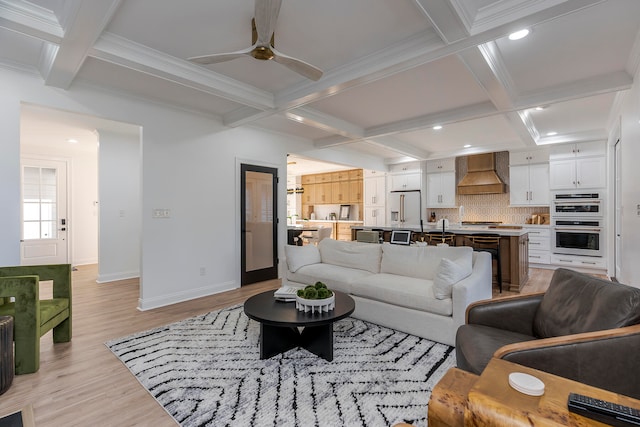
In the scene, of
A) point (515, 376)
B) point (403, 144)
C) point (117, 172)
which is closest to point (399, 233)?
point (403, 144)

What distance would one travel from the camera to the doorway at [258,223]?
507 centimetres

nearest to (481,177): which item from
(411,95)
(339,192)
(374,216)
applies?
(374,216)

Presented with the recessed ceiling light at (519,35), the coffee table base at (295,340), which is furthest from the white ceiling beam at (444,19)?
the coffee table base at (295,340)

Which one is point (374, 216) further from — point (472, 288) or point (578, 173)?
Result: point (472, 288)

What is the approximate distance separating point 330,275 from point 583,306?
2.43 meters

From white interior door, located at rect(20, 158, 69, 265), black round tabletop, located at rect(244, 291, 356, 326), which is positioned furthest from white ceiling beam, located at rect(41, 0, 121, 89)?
white interior door, located at rect(20, 158, 69, 265)

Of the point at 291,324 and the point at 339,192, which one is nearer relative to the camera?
the point at 291,324

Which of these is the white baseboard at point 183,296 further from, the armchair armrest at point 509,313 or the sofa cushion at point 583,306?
the sofa cushion at point 583,306

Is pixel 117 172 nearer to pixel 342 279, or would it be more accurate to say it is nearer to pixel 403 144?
pixel 342 279

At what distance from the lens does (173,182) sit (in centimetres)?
423

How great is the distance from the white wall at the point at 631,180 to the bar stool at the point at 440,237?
2142mm

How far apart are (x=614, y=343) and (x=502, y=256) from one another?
3.76 meters

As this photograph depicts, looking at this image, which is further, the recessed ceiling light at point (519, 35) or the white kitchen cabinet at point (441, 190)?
the white kitchen cabinet at point (441, 190)

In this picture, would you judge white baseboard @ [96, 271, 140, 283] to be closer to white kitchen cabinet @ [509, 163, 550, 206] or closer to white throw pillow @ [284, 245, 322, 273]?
white throw pillow @ [284, 245, 322, 273]
